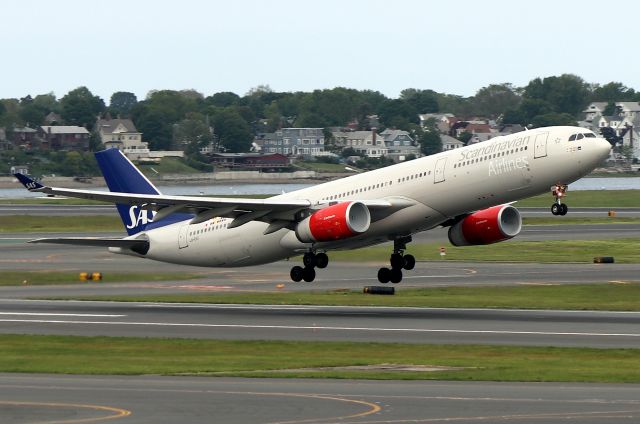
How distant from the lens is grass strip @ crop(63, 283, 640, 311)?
58375mm

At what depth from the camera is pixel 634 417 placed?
2806 centimetres

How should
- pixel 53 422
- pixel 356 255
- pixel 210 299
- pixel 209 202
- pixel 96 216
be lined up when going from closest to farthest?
pixel 53 422, pixel 209 202, pixel 210 299, pixel 356 255, pixel 96 216

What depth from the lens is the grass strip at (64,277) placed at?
7212 centimetres

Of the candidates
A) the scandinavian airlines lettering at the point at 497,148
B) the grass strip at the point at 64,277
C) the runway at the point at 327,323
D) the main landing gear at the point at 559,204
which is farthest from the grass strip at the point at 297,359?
the grass strip at the point at 64,277

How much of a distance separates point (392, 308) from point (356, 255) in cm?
2550

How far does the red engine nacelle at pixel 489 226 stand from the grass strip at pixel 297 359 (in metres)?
13.4

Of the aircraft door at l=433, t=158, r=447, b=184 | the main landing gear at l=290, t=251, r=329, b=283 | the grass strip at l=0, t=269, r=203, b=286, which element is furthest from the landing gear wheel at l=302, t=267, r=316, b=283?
the grass strip at l=0, t=269, r=203, b=286

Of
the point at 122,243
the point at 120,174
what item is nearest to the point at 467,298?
the point at 122,243

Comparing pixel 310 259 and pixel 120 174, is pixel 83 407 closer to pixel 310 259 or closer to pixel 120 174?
pixel 310 259

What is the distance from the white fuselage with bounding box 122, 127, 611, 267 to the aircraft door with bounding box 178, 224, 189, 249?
65.7 inches

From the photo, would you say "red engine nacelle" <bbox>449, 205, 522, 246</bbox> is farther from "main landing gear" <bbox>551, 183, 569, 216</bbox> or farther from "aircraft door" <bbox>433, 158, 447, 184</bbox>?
"main landing gear" <bbox>551, 183, 569, 216</bbox>

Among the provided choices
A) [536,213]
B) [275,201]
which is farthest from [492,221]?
[536,213]

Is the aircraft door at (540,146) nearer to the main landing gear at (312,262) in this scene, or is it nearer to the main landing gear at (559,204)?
the main landing gear at (559,204)

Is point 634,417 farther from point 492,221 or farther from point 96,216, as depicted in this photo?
point 96,216
